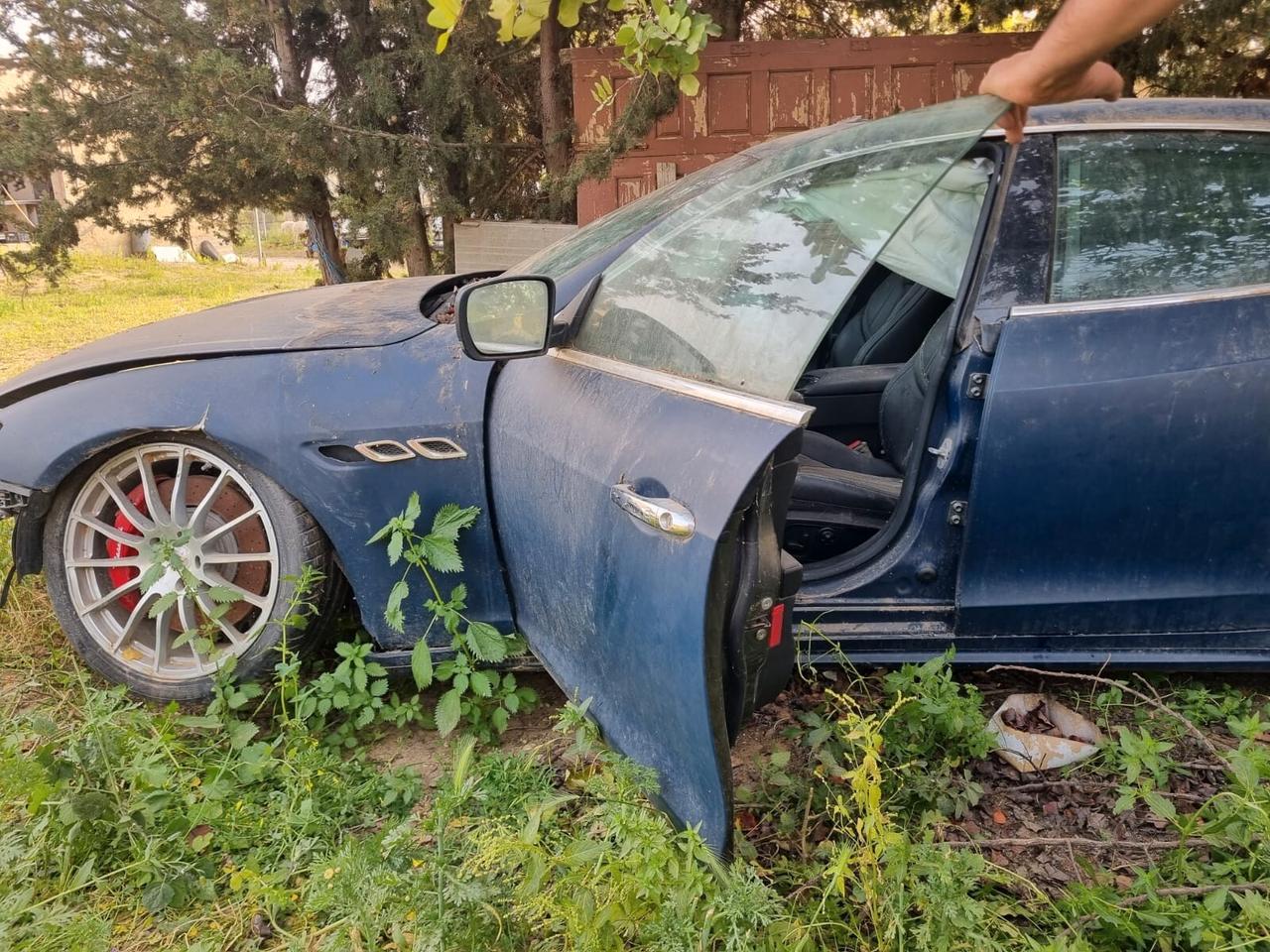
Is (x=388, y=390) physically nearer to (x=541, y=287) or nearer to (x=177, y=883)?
(x=541, y=287)

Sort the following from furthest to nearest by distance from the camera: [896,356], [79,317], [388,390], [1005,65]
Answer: [79,317] < [896,356] < [388,390] < [1005,65]

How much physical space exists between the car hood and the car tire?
26 cm

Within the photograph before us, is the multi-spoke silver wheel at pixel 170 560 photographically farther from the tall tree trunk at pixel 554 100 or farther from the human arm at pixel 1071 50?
the tall tree trunk at pixel 554 100

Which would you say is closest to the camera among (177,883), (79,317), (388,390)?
(177,883)

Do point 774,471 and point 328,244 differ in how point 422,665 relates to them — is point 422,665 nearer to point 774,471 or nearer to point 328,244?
point 774,471

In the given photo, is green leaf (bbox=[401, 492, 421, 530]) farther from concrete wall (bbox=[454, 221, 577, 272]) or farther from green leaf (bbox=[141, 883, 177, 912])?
concrete wall (bbox=[454, 221, 577, 272])

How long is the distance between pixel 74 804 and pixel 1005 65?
8.14 feet

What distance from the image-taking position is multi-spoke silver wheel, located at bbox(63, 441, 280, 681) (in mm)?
2410

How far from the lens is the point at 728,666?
5.74ft

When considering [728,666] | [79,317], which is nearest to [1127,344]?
[728,666]

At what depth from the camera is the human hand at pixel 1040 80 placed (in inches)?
62.5

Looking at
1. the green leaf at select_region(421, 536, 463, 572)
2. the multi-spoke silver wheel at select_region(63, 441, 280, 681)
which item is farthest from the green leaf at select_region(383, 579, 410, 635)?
the multi-spoke silver wheel at select_region(63, 441, 280, 681)

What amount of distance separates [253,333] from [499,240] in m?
4.58

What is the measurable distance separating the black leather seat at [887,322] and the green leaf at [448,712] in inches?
83.3
